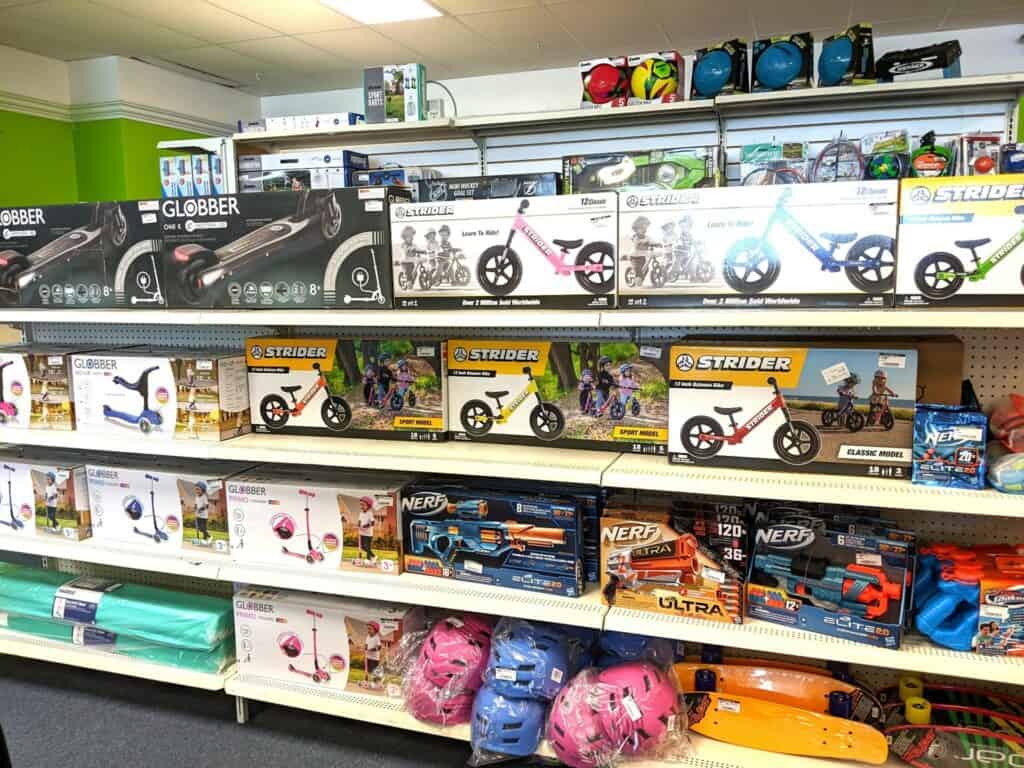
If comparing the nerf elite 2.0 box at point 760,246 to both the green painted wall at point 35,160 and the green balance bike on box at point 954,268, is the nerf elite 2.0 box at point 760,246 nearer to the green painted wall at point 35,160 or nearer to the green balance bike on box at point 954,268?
the green balance bike on box at point 954,268

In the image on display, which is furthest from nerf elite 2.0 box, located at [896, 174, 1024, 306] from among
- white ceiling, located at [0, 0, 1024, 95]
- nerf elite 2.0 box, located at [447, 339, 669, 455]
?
white ceiling, located at [0, 0, 1024, 95]

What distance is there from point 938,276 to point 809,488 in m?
0.57

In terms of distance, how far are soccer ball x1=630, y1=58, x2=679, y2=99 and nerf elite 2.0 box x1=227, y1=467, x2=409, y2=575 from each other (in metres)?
2.20

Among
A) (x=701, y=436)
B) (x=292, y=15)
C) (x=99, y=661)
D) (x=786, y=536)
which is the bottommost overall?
(x=99, y=661)

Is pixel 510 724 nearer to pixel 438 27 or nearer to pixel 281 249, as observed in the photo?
pixel 281 249

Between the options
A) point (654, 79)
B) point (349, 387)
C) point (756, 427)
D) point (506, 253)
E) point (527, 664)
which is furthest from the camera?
point (654, 79)

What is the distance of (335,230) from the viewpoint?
2.17m

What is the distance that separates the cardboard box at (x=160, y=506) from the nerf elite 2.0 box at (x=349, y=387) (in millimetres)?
317

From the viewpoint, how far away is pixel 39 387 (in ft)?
8.61

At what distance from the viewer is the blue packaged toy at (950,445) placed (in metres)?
1.74

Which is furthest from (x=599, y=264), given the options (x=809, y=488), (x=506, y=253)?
(x=809, y=488)

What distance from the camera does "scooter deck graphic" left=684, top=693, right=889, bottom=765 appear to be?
1943 mm

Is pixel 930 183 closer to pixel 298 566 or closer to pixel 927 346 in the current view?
pixel 927 346

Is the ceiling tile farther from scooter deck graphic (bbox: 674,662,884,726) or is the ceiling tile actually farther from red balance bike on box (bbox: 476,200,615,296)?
scooter deck graphic (bbox: 674,662,884,726)
